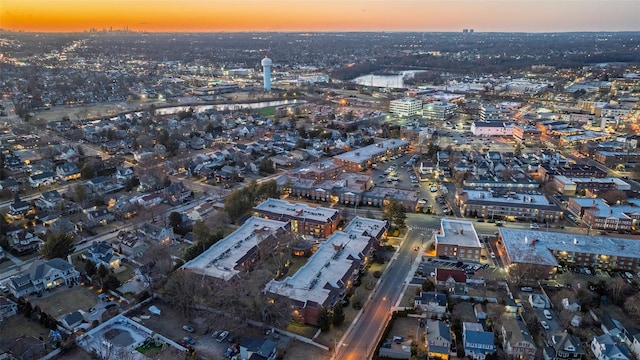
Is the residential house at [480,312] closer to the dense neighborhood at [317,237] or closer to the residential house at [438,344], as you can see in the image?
the dense neighborhood at [317,237]

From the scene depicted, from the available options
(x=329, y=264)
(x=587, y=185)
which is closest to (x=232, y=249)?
(x=329, y=264)

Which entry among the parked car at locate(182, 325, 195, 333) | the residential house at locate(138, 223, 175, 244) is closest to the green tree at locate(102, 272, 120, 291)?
the residential house at locate(138, 223, 175, 244)

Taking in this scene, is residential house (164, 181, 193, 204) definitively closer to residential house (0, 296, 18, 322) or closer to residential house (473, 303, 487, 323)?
residential house (0, 296, 18, 322)

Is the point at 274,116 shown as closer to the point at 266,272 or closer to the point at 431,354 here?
the point at 266,272

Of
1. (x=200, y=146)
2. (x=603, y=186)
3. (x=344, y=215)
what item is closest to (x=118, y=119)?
(x=200, y=146)

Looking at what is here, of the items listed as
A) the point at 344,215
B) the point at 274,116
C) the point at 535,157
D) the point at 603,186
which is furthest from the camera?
the point at 274,116
